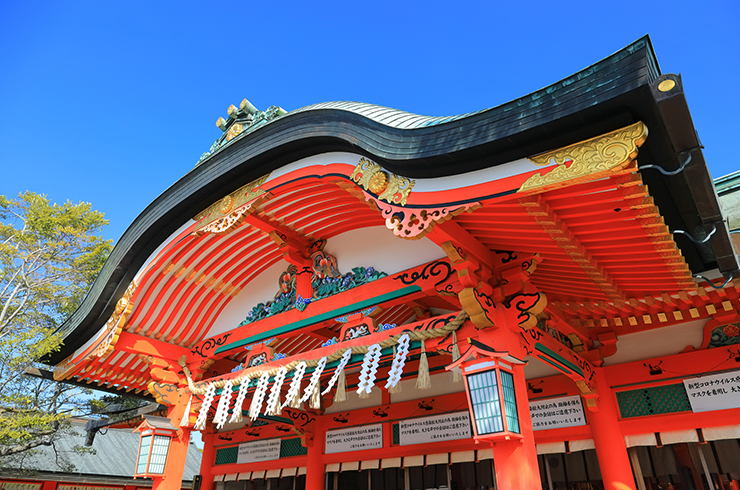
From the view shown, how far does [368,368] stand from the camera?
4875 mm

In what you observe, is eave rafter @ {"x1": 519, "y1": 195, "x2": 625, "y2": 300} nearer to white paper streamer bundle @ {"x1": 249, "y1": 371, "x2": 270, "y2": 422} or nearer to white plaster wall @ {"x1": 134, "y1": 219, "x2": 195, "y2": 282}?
white paper streamer bundle @ {"x1": 249, "y1": 371, "x2": 270, "y2": 422}

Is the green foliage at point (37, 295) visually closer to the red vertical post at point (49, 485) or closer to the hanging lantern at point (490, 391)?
the red vertical post at point (49, 485)

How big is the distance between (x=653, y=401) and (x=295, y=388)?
4386 mm

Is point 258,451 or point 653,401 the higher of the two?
point 653,401

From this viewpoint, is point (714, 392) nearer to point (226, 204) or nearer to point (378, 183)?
point (378, 183)

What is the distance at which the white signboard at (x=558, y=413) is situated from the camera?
5.88m

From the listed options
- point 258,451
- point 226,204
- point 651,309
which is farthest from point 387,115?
point 258,451

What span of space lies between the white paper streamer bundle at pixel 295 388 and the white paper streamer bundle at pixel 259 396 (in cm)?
45

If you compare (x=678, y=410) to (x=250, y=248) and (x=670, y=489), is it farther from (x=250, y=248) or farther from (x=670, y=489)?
(x=250, y=248)

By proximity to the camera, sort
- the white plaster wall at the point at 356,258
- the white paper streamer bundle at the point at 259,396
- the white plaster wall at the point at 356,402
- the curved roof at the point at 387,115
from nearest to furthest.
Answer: the curved roof at the point at 387,115, the white plaster wall at the point at 356,258, the white paper streamer bundle at the point at 259,396, the white plaster wall at the point at 356,402

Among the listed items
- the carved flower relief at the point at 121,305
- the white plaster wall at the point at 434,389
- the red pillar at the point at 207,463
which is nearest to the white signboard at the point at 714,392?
the white plaster wall at the point at 434,389

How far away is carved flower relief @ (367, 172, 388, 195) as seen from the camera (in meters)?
4.07

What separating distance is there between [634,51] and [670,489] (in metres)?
5.38

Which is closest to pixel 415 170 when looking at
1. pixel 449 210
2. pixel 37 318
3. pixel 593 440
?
pixel 449 210
